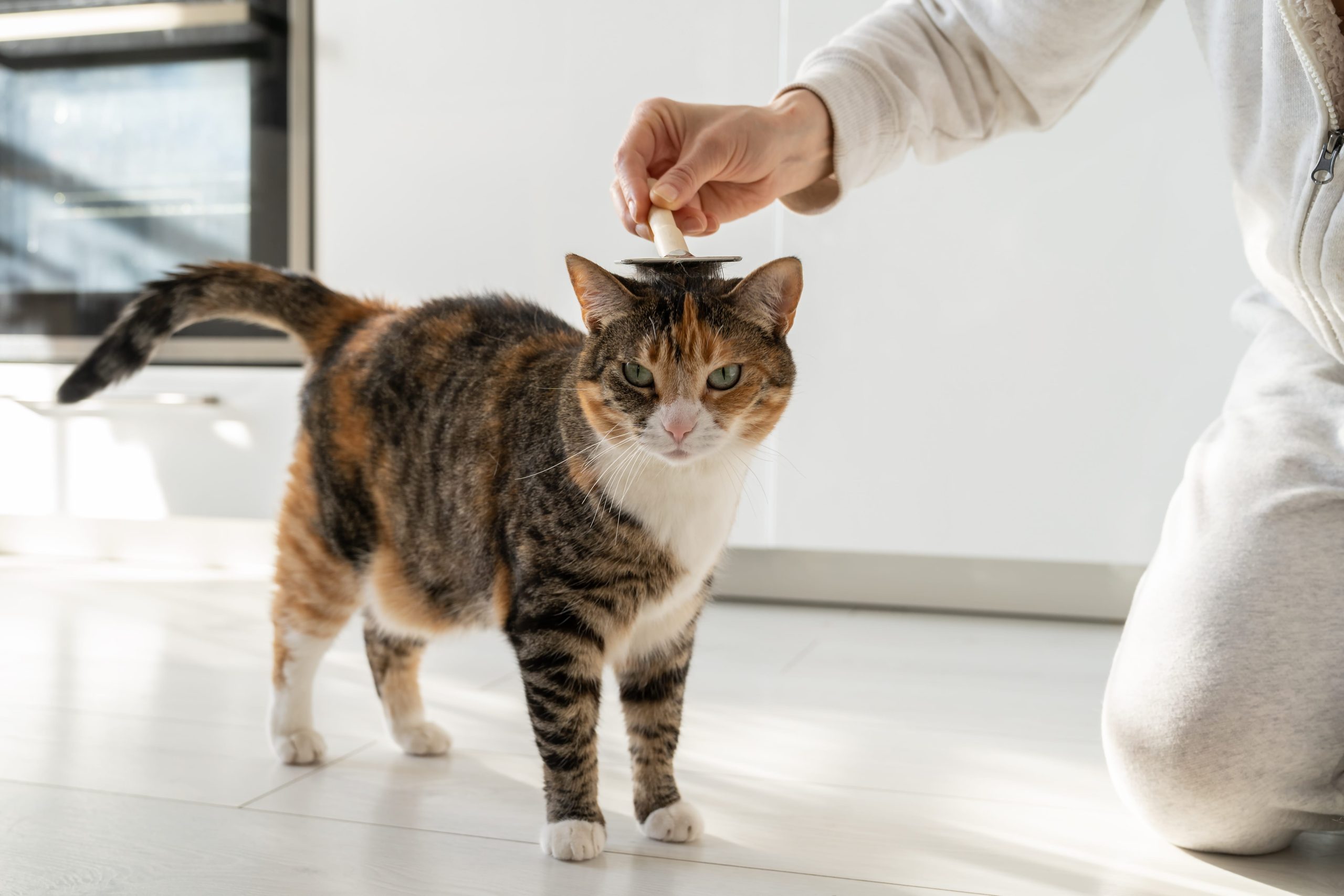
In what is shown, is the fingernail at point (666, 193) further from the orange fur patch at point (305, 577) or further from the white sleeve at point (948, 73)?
the orange fur patch at point (305, 577)

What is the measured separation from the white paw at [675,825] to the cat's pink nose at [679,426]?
42 centimetres

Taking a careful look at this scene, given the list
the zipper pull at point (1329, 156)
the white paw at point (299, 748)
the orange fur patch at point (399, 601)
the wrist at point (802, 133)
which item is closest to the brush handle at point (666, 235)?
the wrist at point (802, 133)

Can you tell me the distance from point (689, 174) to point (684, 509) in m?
0.35

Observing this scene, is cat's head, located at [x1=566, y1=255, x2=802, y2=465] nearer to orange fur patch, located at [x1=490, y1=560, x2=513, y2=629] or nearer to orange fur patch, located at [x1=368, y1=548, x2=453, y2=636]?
orange fur patch, located at [x1=490, y1=560, x2=513, y2=629]

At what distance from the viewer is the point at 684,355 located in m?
1.13

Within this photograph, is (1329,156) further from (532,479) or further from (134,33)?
(134,33)

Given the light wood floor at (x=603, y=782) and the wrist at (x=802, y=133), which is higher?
the wrist at (x=802, y=133)

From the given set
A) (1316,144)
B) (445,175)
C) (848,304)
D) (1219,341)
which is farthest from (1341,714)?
(445,175)

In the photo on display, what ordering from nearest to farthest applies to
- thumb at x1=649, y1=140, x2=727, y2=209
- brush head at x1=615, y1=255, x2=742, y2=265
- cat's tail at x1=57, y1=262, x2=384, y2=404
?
brush head at x1=615, y1=255, x2=742, y2=265
thumb at x1=649, y1=140, x2=727, y2=209
cat's tail at x1=57, y1=262, x2=384, y2=404

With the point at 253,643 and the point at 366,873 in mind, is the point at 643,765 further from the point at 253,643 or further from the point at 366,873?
the point at 253,643

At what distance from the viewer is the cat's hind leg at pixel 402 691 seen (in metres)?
1.50

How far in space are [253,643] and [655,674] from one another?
3.60 ft

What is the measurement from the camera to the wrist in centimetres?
132

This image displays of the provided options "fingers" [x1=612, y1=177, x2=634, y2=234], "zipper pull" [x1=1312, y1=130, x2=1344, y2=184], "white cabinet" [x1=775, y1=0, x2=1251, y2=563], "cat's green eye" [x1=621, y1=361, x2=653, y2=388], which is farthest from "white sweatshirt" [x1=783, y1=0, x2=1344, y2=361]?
"white cabinet" [x1=775, y1=0, x2=1251, y2=563]
